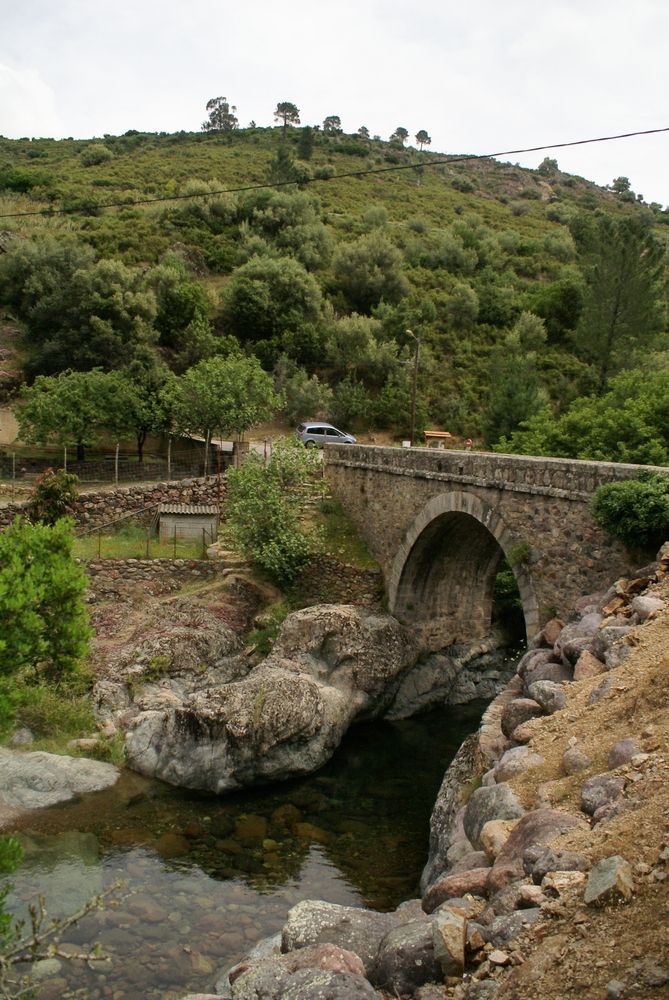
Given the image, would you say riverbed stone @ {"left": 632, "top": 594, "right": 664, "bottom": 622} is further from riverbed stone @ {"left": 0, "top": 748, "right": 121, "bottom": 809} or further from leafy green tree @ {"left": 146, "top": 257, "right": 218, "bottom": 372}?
leafy green tree @ {"left": 146, "top": 257, "right": 218, "bottom": 372}

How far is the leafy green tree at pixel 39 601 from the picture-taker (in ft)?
38.5

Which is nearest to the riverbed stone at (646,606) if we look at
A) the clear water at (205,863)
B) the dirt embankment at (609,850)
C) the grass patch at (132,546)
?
the dirt embankment at (609,850)

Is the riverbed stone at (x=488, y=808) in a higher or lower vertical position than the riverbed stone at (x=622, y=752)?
lower

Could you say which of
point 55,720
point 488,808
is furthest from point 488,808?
point 55,720

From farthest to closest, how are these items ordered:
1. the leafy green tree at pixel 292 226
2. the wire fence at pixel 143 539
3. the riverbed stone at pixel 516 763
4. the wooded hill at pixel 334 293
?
the leafy green tree at pixel 292 226 < the wooded hill at pixel 334 293 < the wire fence at pixel 143 539 < the riverbed stone at pixel 516 763

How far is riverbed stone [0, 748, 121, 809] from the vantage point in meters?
13.6

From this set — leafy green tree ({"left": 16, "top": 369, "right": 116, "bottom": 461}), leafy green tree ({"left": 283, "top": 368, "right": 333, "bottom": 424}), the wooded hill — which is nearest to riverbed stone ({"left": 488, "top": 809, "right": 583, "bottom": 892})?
the wooded hill

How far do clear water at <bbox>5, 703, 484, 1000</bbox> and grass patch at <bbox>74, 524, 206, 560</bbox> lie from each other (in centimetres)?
910

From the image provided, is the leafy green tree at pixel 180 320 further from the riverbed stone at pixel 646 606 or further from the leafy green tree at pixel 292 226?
the riverbed stone at pixel 646 606

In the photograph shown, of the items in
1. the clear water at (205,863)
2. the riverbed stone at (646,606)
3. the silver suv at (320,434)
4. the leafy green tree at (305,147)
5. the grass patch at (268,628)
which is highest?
the leafy green tree at (305,147)

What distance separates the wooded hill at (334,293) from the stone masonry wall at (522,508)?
5104 mm

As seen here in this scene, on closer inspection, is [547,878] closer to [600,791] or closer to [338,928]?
[600,791]

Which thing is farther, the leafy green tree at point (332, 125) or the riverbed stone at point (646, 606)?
the leafy green tree at point (332, 125)

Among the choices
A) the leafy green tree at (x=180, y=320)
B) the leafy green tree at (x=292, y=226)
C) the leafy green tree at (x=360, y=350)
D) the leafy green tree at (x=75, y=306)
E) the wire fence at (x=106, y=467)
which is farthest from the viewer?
the leafy green tree at (x=292, y=226)
